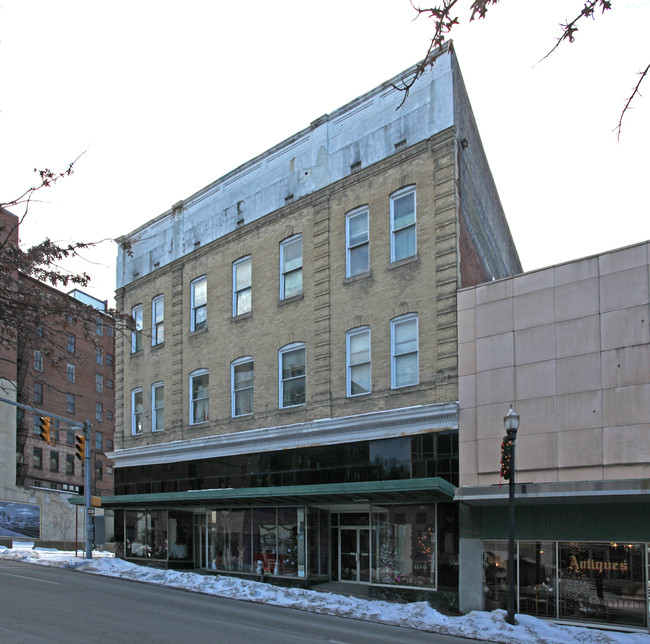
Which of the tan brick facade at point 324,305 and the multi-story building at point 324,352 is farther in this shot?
the tan brick facade at point 324,305

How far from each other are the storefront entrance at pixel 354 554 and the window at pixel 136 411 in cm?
1205

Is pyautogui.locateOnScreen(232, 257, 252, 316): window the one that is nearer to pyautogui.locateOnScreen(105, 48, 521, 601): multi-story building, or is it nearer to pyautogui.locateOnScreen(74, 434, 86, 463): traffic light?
pyautogui.locateOnScreen(105, 48, 521, 601): multi-story building

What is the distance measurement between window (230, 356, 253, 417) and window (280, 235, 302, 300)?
291cm

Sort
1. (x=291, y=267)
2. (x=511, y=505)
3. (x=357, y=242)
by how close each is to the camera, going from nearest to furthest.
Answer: (x=511, y=505)
(x=357, y=242)
(x=291, y=267)

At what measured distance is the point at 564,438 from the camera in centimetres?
1775

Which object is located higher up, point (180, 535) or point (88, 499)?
point (88, 499)

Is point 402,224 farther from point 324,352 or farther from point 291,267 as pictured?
point 291,267

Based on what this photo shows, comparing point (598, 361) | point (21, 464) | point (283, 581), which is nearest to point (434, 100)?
point (598, 361)

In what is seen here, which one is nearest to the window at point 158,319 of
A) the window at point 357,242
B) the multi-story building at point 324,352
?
the multi-story building at point 324,352

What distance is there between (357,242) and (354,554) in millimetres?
9631

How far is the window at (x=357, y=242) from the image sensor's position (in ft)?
77.0

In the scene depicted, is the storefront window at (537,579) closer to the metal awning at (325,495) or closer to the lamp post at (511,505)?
the lamp post at (511,505)

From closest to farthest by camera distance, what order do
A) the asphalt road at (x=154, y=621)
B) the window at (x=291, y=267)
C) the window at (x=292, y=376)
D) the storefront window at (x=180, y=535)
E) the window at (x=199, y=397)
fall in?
the asphalt road at (x=154, y=621) → the window at (x=292, y=376) → the window at (x=291, y=267) → the window at (x=199, y=397) → the storefront window at (x=180, y=535)

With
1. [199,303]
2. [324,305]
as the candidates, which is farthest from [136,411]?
[324,305]
